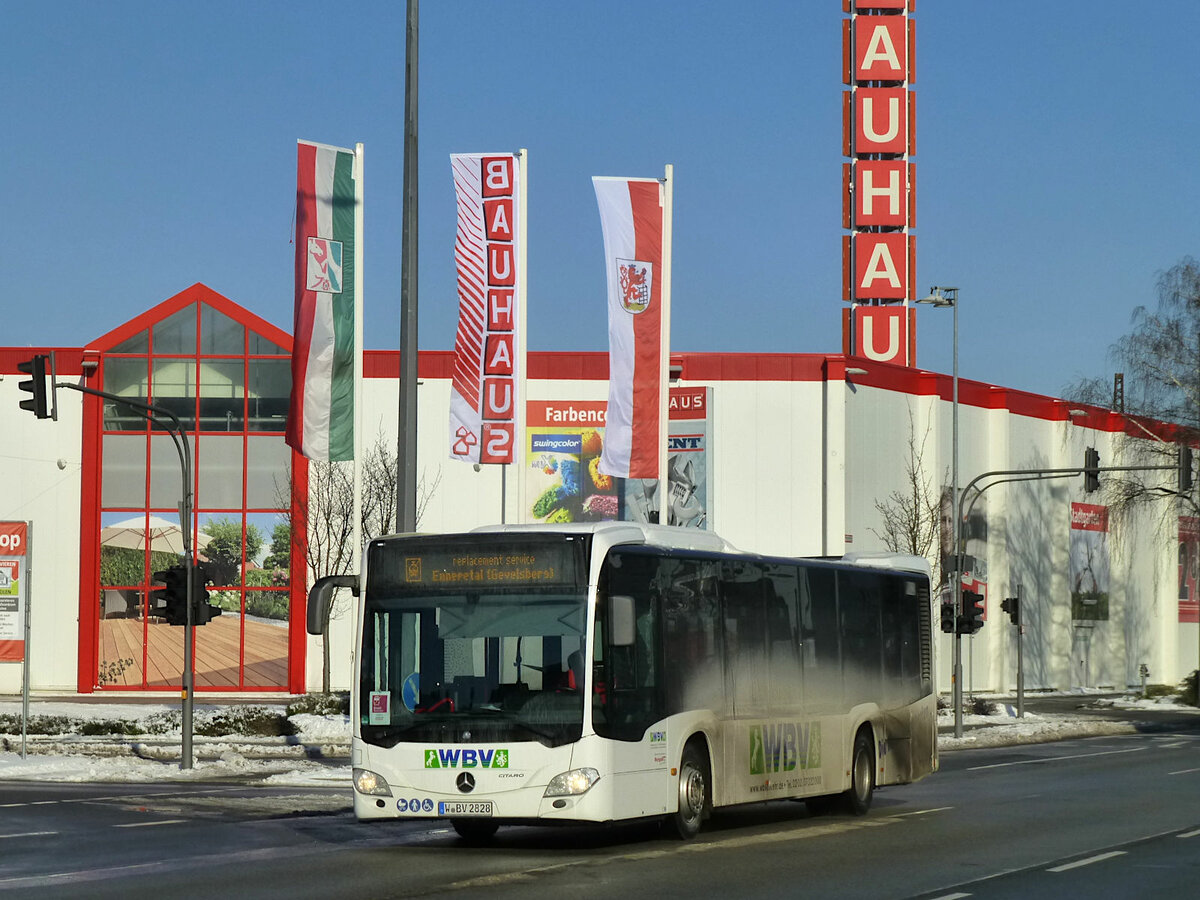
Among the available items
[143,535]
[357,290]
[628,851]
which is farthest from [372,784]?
[143,535]

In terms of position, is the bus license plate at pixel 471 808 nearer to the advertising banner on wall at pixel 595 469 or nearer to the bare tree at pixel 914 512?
the advertising banner on wall at pixel 595 469

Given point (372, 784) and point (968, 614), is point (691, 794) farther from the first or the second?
point (968, 614)

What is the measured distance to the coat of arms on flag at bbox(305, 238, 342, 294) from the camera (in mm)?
28562

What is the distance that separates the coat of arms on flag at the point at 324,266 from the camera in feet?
93.7

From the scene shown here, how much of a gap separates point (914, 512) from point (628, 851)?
1617 inches

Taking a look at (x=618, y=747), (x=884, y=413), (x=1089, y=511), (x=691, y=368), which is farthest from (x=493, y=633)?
(x=1089, y=511)

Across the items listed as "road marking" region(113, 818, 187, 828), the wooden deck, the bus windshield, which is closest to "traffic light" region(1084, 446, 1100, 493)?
A: the wooden deck

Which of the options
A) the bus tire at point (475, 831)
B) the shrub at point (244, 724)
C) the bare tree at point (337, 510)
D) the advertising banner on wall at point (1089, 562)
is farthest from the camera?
the advertising banner on wall at point (1089, 562)

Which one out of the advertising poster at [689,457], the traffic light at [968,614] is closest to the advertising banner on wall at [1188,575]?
the advertising poster at [689,457]

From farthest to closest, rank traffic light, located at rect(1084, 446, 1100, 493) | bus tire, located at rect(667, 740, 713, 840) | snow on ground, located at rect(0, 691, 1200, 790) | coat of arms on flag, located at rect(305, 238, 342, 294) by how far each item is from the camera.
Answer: traffic light, located at rect(1084, 446, 1100, 493), coat of arms on flag, located at rect(305, 238, 342, 294), snow on ground, located at rect(0, 691, 1200, 790), bus tire, located at rect(667, 740, 713, 840)

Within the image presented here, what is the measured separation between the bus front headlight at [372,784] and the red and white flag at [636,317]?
17.3m

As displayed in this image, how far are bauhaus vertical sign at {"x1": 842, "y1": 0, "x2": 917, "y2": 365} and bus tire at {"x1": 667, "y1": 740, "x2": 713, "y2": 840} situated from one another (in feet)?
180

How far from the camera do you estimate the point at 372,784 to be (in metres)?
15.0

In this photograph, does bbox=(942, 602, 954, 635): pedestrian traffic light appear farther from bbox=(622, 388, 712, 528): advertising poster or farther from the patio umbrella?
the patio umbrella
